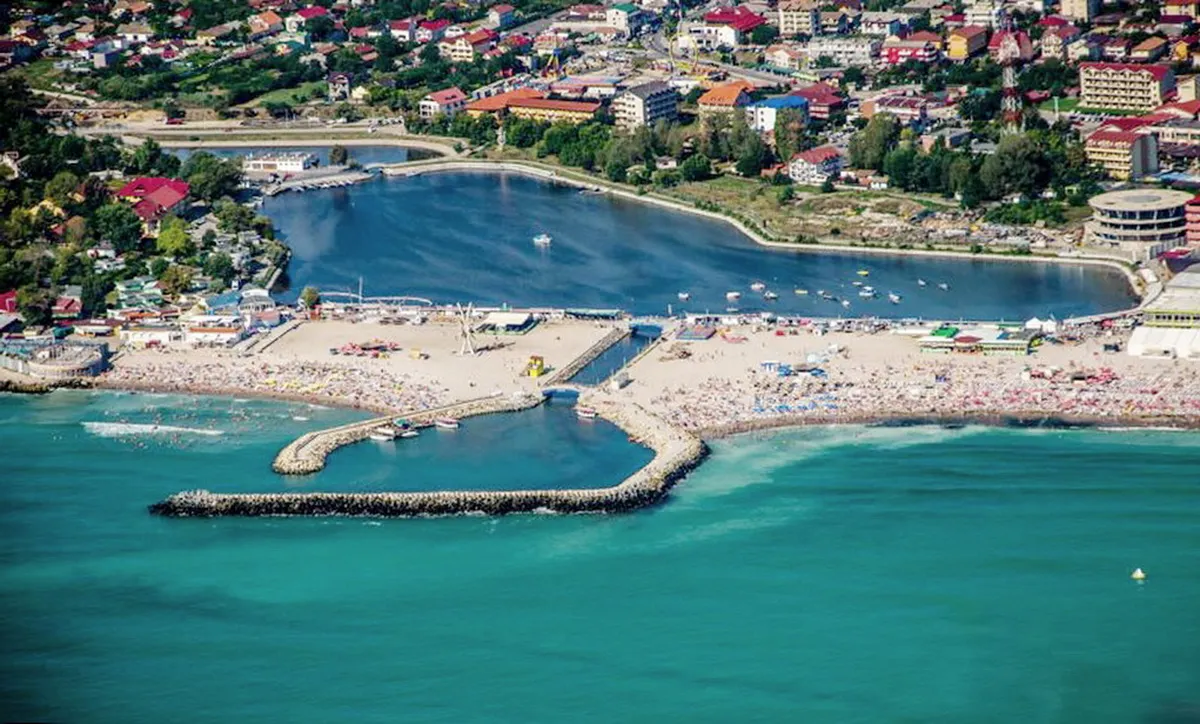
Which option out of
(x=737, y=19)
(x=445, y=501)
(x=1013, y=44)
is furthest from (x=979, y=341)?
(x=737, y=19)

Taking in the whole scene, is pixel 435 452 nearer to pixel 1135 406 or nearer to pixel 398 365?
pixel 398 365

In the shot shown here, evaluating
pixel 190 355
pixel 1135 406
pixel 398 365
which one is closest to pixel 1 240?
pixel 190 355

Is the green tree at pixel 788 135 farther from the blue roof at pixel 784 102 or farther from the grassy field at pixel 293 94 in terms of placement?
the grassy field at pixel 293 94

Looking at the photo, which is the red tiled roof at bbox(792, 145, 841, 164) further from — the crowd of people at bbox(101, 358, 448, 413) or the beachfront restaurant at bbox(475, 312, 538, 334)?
the crowd of people at bbox(101, 358, 448, 413)

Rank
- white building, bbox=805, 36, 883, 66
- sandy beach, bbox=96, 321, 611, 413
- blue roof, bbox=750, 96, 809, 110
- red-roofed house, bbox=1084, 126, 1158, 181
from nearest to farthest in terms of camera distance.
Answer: sandy beach, bbox=96, 321, 611, 413
red-roofed house, bbox=1084, 126, 1158, 181
blue roof, bbox=750, 96, 809, 110
white building, bbox=805, 36, 883, 66

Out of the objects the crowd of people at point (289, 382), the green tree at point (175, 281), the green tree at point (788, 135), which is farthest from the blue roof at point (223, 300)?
the green tree at point (788, 135)

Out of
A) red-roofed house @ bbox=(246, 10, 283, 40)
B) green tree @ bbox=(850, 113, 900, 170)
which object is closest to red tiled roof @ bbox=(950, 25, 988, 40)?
green tree @ bbox=(850, 113, 900, 170)

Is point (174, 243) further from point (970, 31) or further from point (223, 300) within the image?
point (970, 31)
